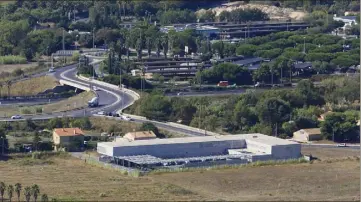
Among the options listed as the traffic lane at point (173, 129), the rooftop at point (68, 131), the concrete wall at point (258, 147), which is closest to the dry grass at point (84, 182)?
the rooftop at point (68, 131)

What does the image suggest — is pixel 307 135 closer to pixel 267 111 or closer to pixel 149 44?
pixel 267 111

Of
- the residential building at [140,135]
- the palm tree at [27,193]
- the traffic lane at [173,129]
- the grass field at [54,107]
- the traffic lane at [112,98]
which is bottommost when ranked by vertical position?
A: the grass field at [54,107]

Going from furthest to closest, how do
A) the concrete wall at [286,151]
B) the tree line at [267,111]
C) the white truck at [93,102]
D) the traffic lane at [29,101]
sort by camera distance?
1. the traffic lane at [29,101]
2. the white truck at [93,102]
3. the tree line at [267,111]
4. the concrete wall at [286,151]

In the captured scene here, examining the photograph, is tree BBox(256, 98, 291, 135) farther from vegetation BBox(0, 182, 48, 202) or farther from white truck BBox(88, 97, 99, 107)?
vegetation BBox(0, 182, 48, 202)

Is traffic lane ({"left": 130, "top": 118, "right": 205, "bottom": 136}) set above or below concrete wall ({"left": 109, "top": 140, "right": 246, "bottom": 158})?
below

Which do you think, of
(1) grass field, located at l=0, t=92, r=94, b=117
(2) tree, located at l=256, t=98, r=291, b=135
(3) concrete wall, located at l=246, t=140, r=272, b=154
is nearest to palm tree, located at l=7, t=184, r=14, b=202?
(3) concrete wall, located at l=246, t=140, r=272, b=154

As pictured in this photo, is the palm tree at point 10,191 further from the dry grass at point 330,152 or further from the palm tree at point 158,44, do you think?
the palm tree at point 158,44

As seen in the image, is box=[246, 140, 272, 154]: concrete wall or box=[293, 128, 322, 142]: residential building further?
box=[293, 128, 322, 142]: residential building

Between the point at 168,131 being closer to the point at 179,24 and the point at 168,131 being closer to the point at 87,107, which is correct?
the point at 87,107

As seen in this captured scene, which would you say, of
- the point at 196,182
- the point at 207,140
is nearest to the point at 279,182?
the point at 196,182
